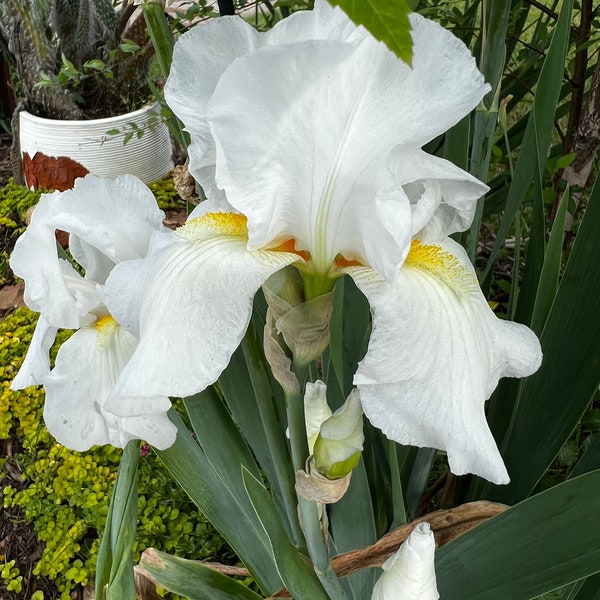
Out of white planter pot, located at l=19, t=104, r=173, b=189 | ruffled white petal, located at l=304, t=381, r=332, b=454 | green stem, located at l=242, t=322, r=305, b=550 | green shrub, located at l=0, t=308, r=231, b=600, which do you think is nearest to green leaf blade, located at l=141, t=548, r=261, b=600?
green stem, located at l=242, t=322, r=305, b=550

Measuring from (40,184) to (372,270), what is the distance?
2.64 metres

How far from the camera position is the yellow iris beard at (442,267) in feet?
1.65

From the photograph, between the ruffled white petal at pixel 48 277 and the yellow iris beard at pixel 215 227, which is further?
the ruffled white petal at pixel 48 277

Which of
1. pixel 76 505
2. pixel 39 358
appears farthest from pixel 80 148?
pixel 39 358

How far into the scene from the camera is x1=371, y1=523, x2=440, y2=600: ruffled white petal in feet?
1.79

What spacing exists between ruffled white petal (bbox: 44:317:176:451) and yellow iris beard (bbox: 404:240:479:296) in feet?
0.93

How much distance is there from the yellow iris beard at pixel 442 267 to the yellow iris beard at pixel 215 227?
13 cm

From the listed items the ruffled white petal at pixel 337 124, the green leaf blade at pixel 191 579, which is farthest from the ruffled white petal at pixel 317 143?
the green leaf blade at pixel 191 579

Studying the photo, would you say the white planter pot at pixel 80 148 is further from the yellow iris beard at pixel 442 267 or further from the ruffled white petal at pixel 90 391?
the yellow iris beard at pixel 442 267

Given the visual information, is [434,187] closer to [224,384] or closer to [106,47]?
[224,384]

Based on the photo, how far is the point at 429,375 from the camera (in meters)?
0.46

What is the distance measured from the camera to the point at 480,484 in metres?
0.94

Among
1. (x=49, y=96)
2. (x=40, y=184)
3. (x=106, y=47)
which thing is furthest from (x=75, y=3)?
(x=40, y=184)

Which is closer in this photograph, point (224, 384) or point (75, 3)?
point (224, 384)
